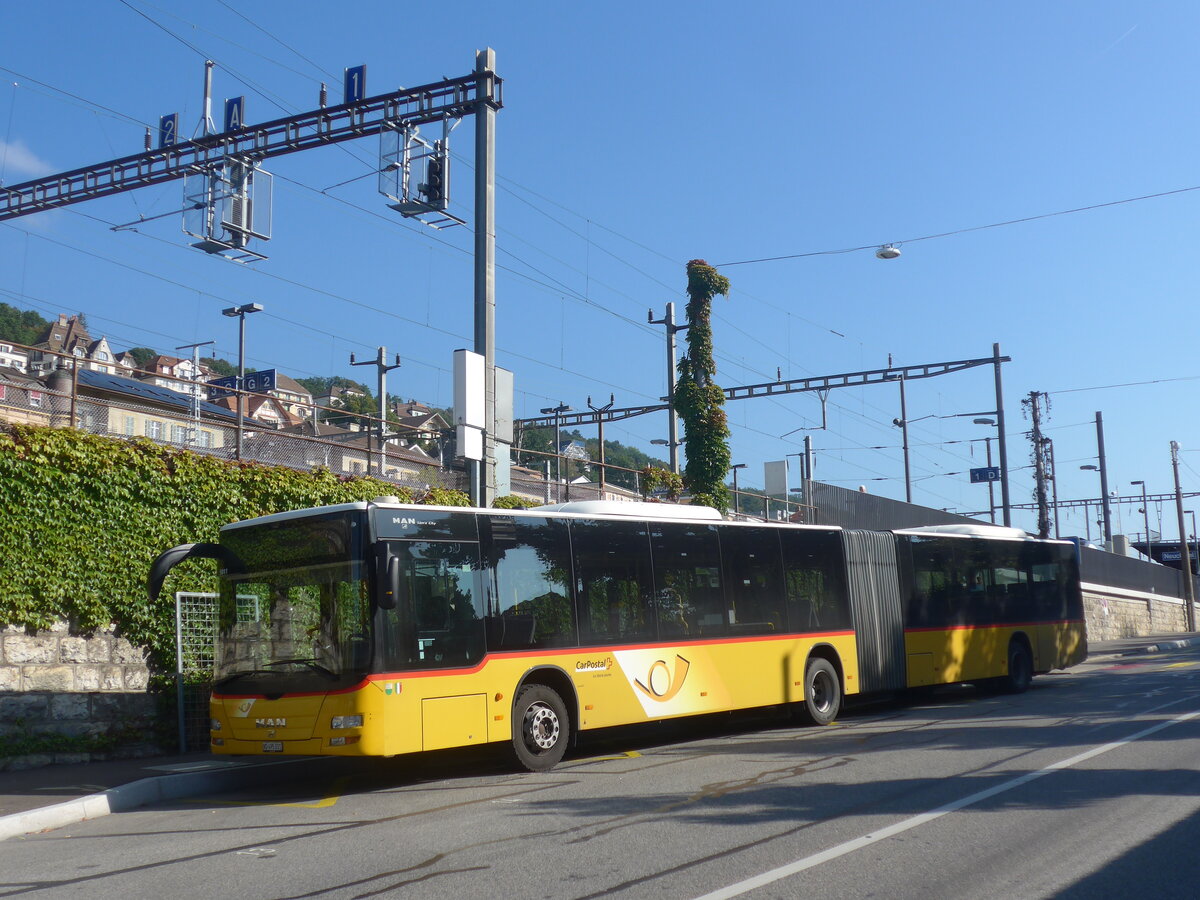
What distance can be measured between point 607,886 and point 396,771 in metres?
7.01

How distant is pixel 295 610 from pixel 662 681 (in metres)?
4.71

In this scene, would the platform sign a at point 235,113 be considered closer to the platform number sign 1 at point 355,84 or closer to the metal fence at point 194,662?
the platform number sign 1 at point 355,84

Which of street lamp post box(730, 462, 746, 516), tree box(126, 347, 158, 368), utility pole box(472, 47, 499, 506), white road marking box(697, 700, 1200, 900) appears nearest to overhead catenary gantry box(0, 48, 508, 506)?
utility pole box(472, 47, 499, 506)

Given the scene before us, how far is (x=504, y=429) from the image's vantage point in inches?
639

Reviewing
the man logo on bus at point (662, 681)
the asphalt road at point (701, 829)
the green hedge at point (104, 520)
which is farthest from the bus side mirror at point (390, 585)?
the green hedge at point (104, 520)

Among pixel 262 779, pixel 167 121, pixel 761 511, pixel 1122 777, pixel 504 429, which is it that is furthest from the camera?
pixel 761 511

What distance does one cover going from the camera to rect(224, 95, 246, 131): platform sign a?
810 inches

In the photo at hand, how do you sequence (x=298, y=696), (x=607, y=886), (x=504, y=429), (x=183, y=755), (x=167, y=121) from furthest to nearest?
(x=167, y=121)
(x=504, y=429)
(x=183, y=755)
(x=298, y=696)
(x=607, y=886)

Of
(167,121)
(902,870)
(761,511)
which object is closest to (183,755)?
(902,870)

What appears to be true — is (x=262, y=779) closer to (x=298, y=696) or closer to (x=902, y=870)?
(x=298, y=696)

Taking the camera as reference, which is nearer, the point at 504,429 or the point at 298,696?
the point at 298,696

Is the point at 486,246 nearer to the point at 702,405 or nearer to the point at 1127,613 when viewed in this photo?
the point at 702,405

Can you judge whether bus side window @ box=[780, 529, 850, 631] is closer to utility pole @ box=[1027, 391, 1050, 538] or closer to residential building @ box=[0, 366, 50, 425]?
residential building @ box=[0, 366, 50, 425]

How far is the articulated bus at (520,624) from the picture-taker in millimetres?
10742
